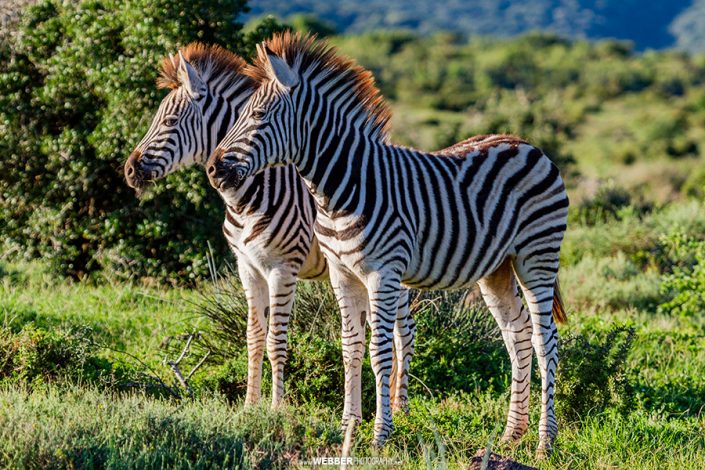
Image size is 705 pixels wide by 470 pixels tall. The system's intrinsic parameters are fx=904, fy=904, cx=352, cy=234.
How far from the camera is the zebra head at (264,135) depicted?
18.7ft

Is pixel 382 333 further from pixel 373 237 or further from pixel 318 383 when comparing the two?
pixel 318 383

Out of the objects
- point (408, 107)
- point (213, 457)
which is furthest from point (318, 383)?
point (408, 107)

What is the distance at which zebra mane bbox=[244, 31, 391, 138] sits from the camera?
19.7 ft

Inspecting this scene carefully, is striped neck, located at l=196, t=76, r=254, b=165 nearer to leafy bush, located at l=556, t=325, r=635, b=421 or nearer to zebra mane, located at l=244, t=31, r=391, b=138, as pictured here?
zebra mane, located at l=244, t=31, r=391, b=138

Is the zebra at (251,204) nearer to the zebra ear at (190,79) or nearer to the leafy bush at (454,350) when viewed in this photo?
the zebra ear at (190,79)

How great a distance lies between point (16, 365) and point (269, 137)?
3150mm

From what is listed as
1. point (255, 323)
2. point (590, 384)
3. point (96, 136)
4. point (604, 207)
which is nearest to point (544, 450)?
point (590, 384)

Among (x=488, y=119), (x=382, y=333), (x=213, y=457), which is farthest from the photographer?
(x=488, y=119)

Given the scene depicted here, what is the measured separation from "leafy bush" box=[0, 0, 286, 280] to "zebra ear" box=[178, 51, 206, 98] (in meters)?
3.39

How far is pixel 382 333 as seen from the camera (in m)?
5.92

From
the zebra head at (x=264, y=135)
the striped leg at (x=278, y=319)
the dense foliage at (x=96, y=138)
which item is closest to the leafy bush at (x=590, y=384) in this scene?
the striped leg at (x=278, y=319)

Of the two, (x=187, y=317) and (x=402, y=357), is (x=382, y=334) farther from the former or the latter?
(x=187, y=317)

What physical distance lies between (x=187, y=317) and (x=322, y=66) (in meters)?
4.12

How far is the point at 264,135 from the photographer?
5785 millimetres
